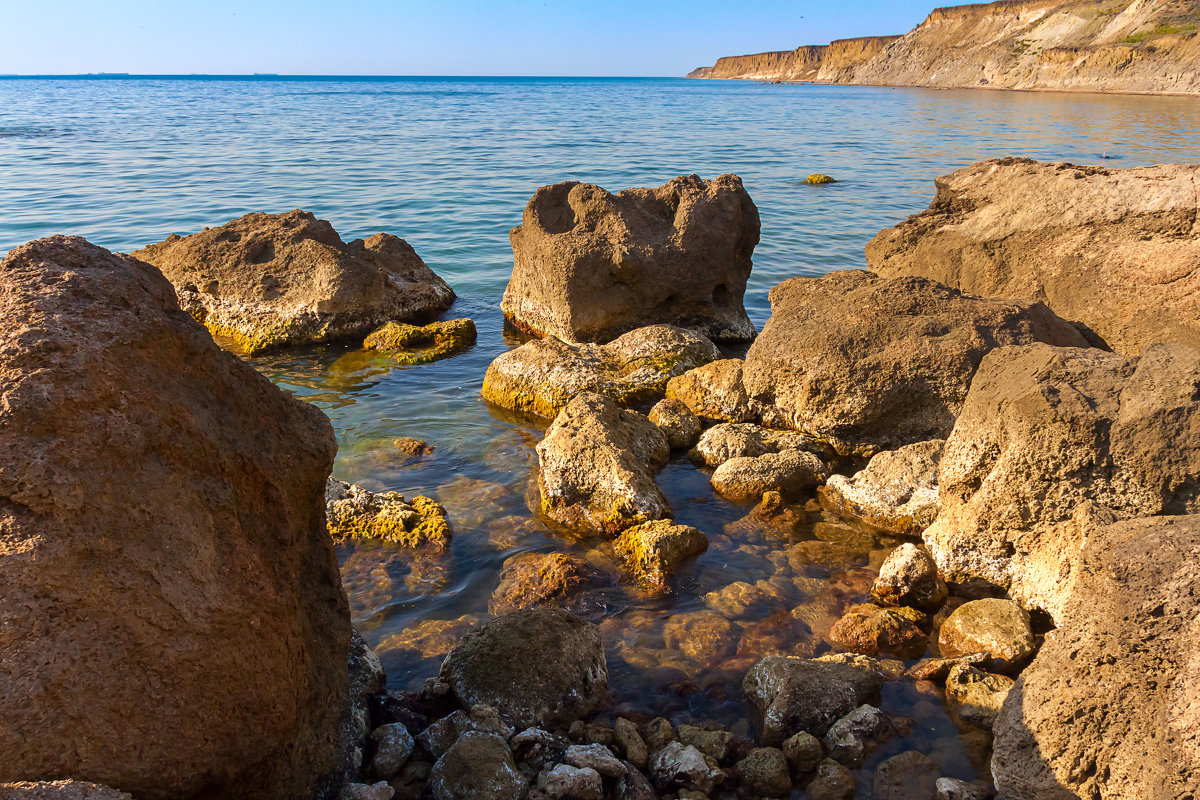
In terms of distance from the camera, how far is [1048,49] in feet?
Result: 238

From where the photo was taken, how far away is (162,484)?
9.53ft

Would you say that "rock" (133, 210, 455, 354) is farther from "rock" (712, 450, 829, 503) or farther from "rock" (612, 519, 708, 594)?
A: "rock" (612, 519, 708, 594)

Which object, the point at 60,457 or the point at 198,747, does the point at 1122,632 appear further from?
the point at 60,457

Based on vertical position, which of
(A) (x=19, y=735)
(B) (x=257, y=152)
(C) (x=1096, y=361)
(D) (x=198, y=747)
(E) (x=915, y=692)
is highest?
(B) (x=257, y=152)

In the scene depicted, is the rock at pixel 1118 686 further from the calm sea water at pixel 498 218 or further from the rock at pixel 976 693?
the calm sea water at pixel 498 218

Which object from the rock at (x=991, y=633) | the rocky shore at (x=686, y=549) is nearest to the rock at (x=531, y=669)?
the rocky shore at (x=686, y=549)

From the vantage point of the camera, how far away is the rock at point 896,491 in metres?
6.38

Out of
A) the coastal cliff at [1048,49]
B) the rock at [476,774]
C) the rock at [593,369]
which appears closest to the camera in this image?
the rock at [476,774]

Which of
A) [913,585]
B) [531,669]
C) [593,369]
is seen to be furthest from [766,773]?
[593,369]

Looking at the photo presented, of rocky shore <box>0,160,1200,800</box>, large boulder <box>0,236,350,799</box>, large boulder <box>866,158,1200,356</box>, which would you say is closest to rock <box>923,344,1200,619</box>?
rocky shore <box>0,160,1200,800</box>

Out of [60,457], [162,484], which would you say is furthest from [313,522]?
[60,457]

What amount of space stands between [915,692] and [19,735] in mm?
4275

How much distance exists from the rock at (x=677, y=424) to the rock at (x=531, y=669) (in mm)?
3380

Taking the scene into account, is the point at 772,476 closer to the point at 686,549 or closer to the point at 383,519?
the point at 686,549
